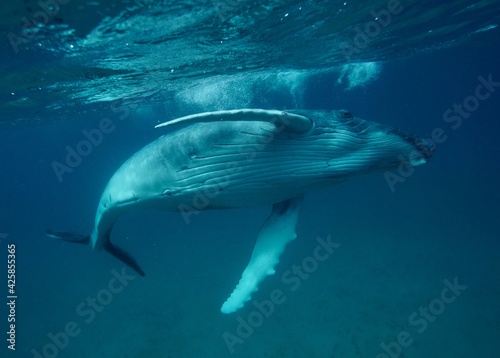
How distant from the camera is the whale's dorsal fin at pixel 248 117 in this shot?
3.74 metres

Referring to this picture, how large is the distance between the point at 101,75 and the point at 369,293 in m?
15.9

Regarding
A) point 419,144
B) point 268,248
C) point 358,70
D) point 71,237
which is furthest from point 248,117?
point 358,70

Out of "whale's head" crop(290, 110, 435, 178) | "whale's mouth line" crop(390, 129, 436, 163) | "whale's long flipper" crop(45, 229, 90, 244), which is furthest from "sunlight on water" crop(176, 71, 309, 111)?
"whale's mouth line" crop(390, 129, 436, 163)

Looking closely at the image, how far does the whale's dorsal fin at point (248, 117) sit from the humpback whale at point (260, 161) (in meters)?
0.03

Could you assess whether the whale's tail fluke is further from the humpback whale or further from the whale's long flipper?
the humpback whale

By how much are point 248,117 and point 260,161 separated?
931 millimetres

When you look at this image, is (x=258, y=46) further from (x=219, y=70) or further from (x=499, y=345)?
(x=499, y=345)

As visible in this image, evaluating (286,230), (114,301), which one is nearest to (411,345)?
(286,230)

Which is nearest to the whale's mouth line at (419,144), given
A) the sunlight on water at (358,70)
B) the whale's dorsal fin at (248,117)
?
the whale's dorsal fin at (248,117)

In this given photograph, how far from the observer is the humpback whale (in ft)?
15.2

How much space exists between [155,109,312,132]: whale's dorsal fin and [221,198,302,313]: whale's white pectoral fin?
1.78 meters

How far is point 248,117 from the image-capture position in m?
3.88

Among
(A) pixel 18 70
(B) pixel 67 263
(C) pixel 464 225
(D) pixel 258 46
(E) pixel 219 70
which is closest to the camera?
(A) pixel 18 70

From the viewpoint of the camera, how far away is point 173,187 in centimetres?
502
